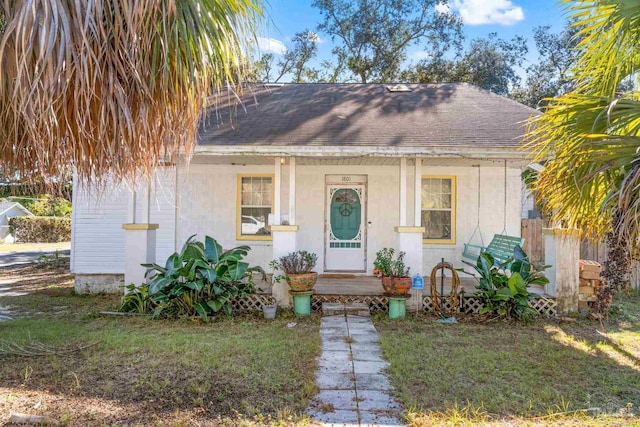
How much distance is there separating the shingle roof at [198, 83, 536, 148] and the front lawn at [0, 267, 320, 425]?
3.05m

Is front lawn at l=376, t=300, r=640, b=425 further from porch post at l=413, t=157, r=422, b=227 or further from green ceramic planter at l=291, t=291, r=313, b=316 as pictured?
porch post at l=413, t=157, r=422, b=227

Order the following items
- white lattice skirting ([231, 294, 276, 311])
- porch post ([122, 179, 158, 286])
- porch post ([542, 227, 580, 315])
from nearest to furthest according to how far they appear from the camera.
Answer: porch post ([542, 227, 580, 315]) → white lattice skirting ([231, 294, 276, 311]) → porch post ([122, 179, 158, 286])

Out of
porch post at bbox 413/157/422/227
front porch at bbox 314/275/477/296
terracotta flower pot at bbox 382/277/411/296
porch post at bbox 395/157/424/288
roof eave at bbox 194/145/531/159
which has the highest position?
roof eave at bbox 194/145/531/159

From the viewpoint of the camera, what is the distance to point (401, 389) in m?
3.95

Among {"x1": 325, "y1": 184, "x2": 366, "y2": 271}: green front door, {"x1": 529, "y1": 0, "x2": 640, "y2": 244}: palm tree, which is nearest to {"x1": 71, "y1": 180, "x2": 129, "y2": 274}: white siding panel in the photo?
{"x1": 325, "y1": 184, "x2": 366, "y2": 271}: green front door

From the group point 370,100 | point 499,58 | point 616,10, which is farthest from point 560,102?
point 499,58

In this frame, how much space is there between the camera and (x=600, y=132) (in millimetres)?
3834

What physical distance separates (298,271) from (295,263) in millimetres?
141

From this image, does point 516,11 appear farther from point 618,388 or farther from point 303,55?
point 618,388

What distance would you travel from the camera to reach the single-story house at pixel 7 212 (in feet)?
80.2

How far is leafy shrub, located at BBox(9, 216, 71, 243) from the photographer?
77.2ft

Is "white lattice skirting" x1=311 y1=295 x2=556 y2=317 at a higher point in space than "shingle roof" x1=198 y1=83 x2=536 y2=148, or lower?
lower

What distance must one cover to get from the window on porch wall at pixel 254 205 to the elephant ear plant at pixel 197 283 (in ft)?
7.67

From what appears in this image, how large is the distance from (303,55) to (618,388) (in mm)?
19070
